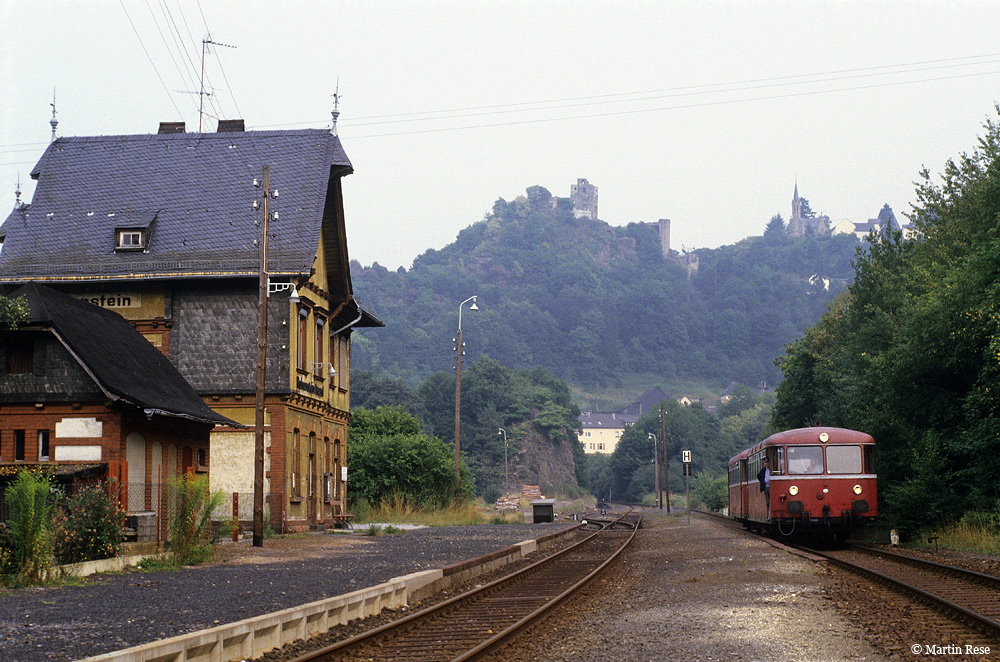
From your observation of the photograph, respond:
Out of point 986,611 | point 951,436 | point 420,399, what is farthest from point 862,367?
point 420,399

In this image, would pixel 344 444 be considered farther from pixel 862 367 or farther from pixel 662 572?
pixel 662 572

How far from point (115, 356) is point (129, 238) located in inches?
413

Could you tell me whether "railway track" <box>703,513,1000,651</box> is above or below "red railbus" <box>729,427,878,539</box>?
below

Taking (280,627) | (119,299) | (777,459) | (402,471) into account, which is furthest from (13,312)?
(402,471)

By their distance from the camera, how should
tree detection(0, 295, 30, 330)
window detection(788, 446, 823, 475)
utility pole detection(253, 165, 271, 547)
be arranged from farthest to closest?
window detection(788, 446, 823, 475) < utility pole detection(253, 165, 271, 547) < tree detection(0, 295, 30, 330)

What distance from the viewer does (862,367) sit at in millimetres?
34531

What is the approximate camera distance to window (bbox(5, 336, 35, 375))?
21.4 metres

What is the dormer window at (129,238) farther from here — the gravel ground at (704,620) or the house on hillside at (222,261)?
the gravel ground at (704,620)

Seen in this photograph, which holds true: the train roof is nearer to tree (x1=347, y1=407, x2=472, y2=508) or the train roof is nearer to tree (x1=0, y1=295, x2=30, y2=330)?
tree (x1=0, y1=295, x2=30, y2=330)

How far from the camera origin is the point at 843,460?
25.9 meters

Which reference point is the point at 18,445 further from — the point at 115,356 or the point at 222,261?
the point at 222,261

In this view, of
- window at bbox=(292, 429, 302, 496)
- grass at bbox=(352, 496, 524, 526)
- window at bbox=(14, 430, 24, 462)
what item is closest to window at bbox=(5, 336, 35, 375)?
window at bbox=(14, 430, 24, 462)

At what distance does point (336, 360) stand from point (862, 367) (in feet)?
61.9

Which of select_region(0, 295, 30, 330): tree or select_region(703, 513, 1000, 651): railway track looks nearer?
select_region(703, 513, 1000, 651): railway track
